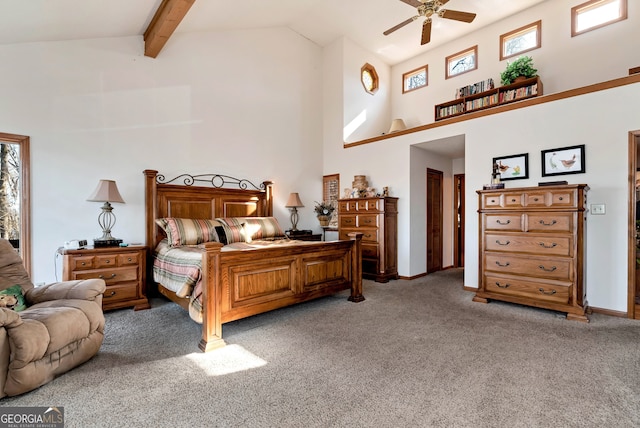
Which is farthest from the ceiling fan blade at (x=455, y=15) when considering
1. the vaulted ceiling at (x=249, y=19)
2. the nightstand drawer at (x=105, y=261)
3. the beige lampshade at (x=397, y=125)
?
the nightstand drawer at (x=105, y=261)

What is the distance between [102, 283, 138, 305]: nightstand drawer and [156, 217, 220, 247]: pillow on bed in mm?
655

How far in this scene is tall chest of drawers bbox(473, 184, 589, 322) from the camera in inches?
121

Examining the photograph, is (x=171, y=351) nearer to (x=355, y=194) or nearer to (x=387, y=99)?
(x=355, y=194)

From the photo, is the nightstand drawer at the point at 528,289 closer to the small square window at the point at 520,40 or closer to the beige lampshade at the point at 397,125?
the beige lampshade at the point at 397,125

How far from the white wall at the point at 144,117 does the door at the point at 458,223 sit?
10.1 feet

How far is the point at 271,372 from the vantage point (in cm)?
205

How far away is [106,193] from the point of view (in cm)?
347

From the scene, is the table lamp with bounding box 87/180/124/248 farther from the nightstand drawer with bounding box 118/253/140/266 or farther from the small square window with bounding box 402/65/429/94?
the small square window with bounding box 402/65/429/94

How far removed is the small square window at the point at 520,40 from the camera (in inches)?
204

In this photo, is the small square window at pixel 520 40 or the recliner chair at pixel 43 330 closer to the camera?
the recliner chair at pixel 43 330

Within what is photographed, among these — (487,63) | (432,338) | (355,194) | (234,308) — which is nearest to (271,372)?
(234,308)

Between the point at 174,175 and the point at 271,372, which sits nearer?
the point at 271,372

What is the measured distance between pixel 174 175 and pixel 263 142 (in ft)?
5.46

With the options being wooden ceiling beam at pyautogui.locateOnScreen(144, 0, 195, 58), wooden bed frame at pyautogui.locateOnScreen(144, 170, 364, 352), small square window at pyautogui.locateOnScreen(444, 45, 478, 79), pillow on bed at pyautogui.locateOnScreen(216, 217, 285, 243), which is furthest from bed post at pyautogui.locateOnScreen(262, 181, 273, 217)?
small square window at pyautogui.locateOnScreen(444, 45, 478, 79)
